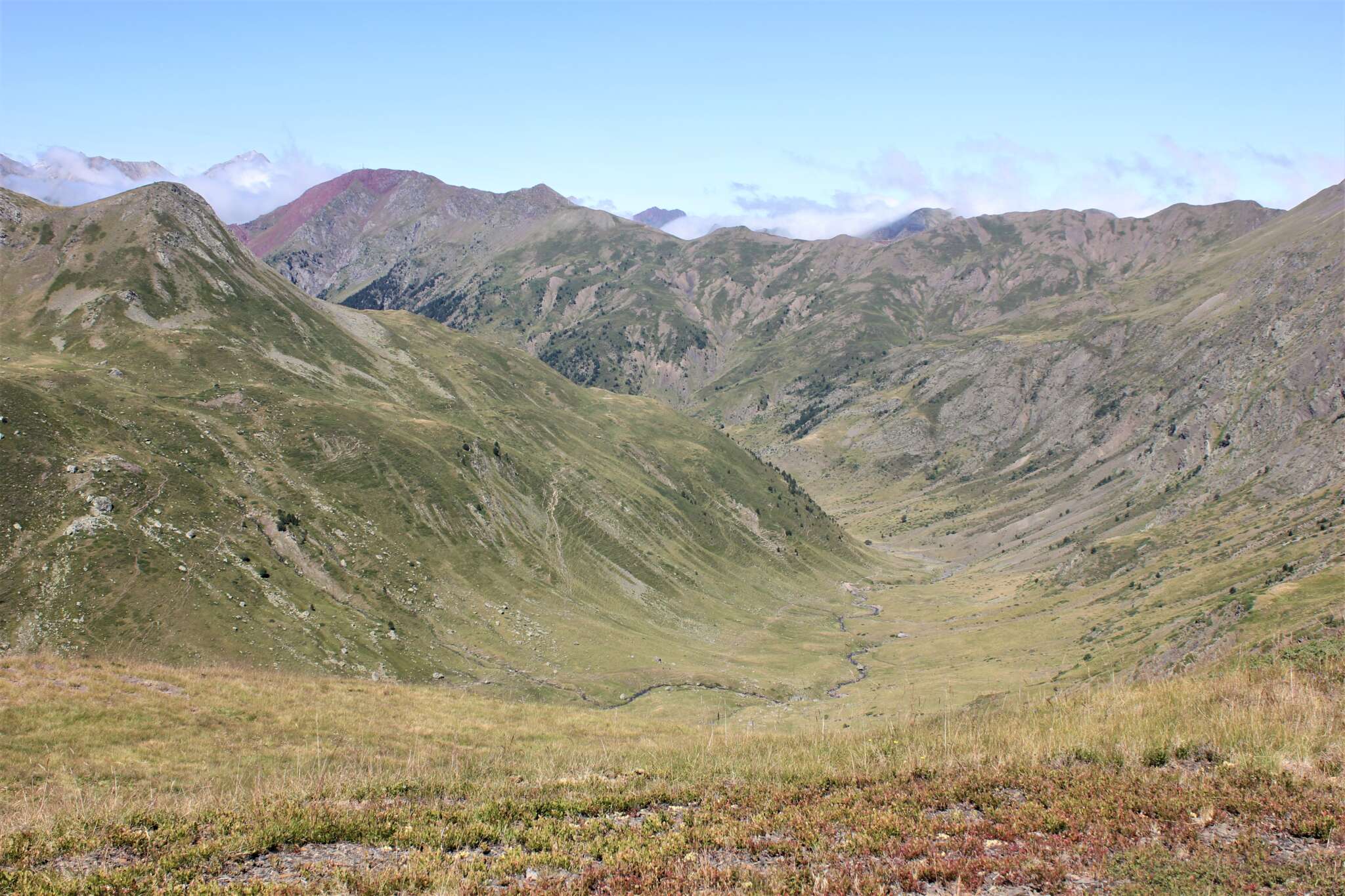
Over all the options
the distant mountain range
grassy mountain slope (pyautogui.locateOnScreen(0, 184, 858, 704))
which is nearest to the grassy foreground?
the distant mountain range

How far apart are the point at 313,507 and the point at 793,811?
95163 millimetres

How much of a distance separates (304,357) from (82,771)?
133322 mm

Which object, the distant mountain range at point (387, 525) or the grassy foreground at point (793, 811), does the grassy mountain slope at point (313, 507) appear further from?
the grassy foreground at point (793, 811)

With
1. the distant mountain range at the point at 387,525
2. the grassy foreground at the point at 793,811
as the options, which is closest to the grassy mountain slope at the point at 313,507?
the distant mountain range at the point at 387,525

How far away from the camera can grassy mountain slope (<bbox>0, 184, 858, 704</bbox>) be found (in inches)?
2810

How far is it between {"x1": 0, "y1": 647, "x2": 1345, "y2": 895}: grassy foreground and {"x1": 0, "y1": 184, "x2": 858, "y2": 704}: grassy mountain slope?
51.2 metres

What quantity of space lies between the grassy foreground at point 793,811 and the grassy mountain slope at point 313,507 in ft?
168

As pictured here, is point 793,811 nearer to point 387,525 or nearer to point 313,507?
point 313,507

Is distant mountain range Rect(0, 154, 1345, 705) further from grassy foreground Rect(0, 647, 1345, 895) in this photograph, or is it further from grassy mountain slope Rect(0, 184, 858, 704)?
grassy foreground Rect(0, 647, 1345, 895)

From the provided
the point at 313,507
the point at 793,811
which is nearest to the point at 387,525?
the point at 313,507

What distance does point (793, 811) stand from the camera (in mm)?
16234

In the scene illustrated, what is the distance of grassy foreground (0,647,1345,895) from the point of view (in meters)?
13.4

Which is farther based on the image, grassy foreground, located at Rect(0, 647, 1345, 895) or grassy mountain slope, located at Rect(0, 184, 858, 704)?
grassy mountain slope, located at Rect(0, 184, 858, 704)

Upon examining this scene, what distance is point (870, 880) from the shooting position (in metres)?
13.0
